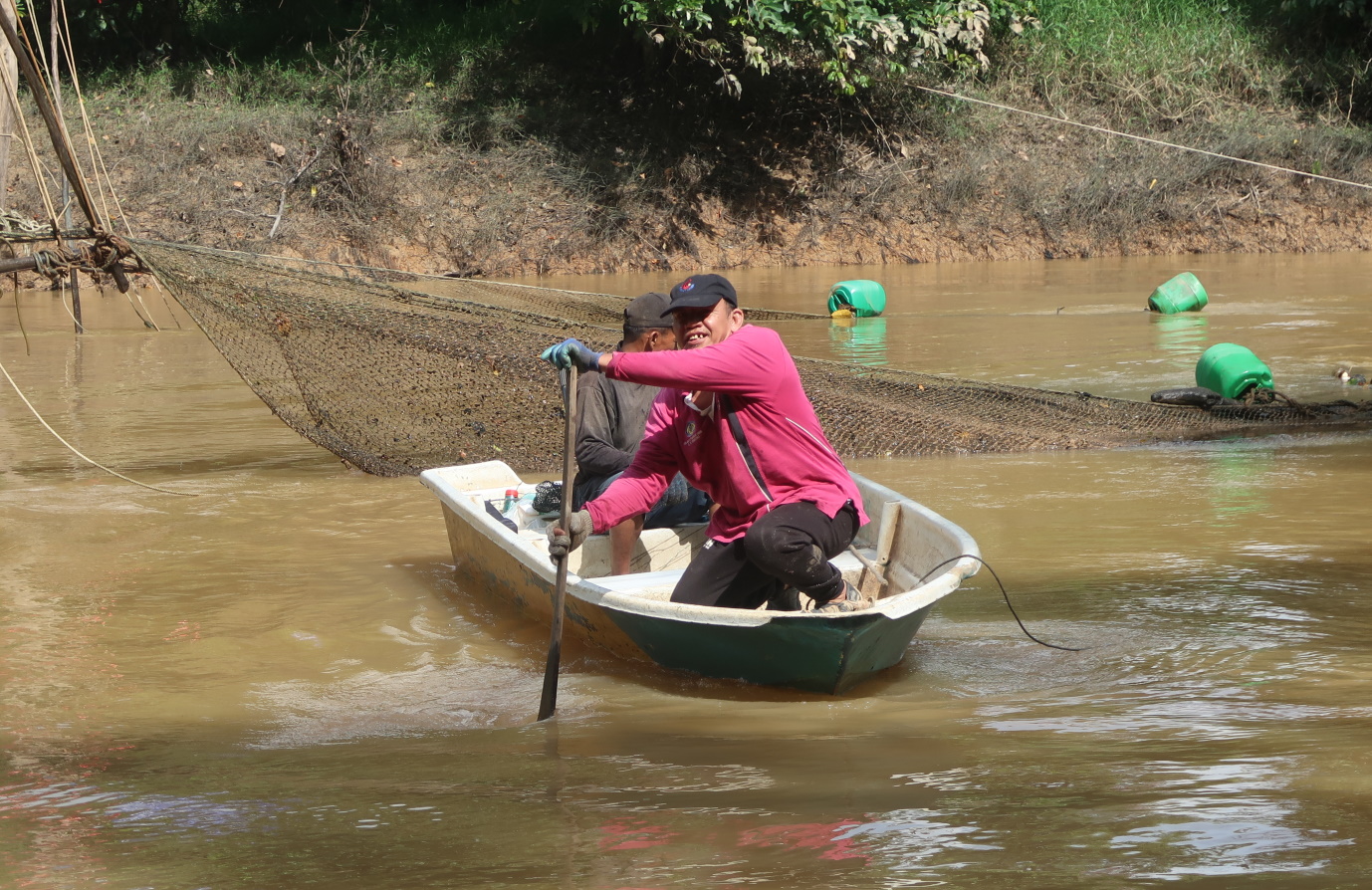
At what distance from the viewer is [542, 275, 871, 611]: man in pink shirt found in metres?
3.74

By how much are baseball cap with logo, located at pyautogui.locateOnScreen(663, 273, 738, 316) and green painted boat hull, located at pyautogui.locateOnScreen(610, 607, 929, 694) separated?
870 mm

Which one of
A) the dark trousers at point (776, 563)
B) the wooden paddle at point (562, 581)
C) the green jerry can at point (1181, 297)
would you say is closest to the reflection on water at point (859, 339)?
the green jerry can at point (1181, 297)

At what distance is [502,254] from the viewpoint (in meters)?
18.4

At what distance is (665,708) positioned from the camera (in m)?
3.86

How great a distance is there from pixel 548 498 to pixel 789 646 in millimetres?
1867

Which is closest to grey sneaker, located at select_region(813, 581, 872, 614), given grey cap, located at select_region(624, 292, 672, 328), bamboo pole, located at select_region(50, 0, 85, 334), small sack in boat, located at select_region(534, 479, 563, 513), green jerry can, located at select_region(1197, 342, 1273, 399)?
grey cap, located at select_region(624, 292, 672, 328)

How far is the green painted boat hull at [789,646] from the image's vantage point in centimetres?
364

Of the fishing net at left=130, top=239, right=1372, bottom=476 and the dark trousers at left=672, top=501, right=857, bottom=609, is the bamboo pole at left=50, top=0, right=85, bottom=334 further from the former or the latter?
the dark trousers at left=672, top=501, right=857, bottom=609

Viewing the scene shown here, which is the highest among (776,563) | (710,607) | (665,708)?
(776,563)

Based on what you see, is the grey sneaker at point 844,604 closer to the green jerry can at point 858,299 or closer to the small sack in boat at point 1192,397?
the small sack in boat at point 1192,397

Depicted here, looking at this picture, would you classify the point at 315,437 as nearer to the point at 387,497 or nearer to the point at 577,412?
the point at 387,497

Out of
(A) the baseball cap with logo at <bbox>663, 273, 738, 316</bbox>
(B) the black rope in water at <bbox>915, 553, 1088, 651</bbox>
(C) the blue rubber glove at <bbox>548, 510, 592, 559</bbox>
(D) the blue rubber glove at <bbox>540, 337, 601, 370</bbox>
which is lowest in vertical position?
(B) the black rope in water at <bbox>915, 553, 1088, 651</bbox>

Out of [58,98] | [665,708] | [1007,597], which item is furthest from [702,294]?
[58,98]

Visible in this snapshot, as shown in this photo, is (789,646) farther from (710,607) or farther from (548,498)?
(548,498)
